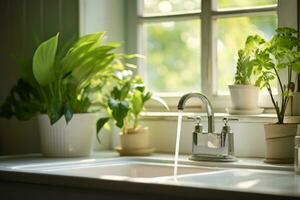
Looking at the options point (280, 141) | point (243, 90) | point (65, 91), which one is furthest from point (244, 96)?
point (65, 91)

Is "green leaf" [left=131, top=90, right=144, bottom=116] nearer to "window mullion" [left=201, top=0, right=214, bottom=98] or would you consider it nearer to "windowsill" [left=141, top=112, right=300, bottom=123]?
"windowsill" [left=141, top=112, right=300, bottom=123]

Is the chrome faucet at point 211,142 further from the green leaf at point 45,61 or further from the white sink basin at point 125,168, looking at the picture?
the green leaf at point 45,61

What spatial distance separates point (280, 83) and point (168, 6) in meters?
0.66

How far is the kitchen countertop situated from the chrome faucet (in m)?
0.04

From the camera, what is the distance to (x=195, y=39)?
7.98 ft

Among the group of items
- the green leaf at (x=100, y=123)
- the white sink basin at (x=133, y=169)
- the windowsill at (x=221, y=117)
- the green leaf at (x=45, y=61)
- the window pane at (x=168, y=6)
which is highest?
Answer: the window pane at (x=168, y=6)

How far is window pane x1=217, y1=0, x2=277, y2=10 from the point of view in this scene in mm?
2266

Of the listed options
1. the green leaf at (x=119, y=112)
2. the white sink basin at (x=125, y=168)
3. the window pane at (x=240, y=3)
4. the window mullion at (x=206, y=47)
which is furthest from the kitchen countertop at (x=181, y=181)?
the window pane at (x=240, y=3)

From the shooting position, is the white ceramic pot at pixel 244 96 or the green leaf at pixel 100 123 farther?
the green leaf at pixel 100 123

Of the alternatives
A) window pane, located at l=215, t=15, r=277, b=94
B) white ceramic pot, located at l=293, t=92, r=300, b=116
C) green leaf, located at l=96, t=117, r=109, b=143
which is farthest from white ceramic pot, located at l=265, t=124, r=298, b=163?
green leaf, located at l=96, t=117, r=109, b=143

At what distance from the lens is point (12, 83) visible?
2.66 m

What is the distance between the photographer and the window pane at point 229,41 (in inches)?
90.6

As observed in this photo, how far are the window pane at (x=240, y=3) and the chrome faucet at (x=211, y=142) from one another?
1.33 ft

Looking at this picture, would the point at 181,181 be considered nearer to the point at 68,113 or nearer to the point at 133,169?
the point at 133,169
